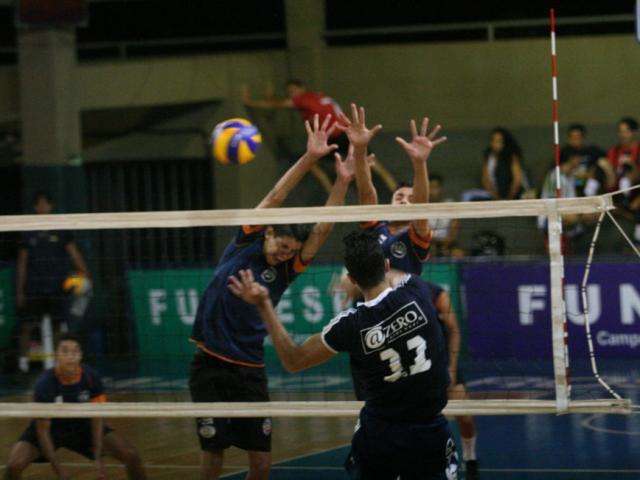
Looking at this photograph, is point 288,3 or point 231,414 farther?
point 288,3

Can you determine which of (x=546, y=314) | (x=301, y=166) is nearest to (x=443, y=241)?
(x=546, y=314)

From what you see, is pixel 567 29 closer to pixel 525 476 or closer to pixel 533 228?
pixel 533 228

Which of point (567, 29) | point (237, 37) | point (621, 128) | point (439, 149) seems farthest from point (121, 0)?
point (621, 128)

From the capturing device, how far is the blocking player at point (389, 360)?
5508 millimetres

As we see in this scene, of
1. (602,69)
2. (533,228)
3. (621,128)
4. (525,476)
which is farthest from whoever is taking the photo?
(602,69)

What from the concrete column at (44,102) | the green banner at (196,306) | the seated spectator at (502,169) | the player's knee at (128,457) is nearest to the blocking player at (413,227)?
the player's knee at (128,457)

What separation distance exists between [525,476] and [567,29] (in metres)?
11.3

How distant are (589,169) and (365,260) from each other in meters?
10.4

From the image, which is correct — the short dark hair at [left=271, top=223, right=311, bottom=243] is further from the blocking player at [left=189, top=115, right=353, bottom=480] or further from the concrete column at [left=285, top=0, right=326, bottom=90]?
the concrete column at [left=285, top=0, right=326, bottom=90]

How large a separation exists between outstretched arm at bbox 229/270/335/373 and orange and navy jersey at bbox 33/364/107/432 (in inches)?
118

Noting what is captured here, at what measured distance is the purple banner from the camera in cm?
1346

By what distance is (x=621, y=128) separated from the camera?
15195mm

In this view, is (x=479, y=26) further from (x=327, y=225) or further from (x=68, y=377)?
(x=327, y=225)

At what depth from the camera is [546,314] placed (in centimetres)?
1371
